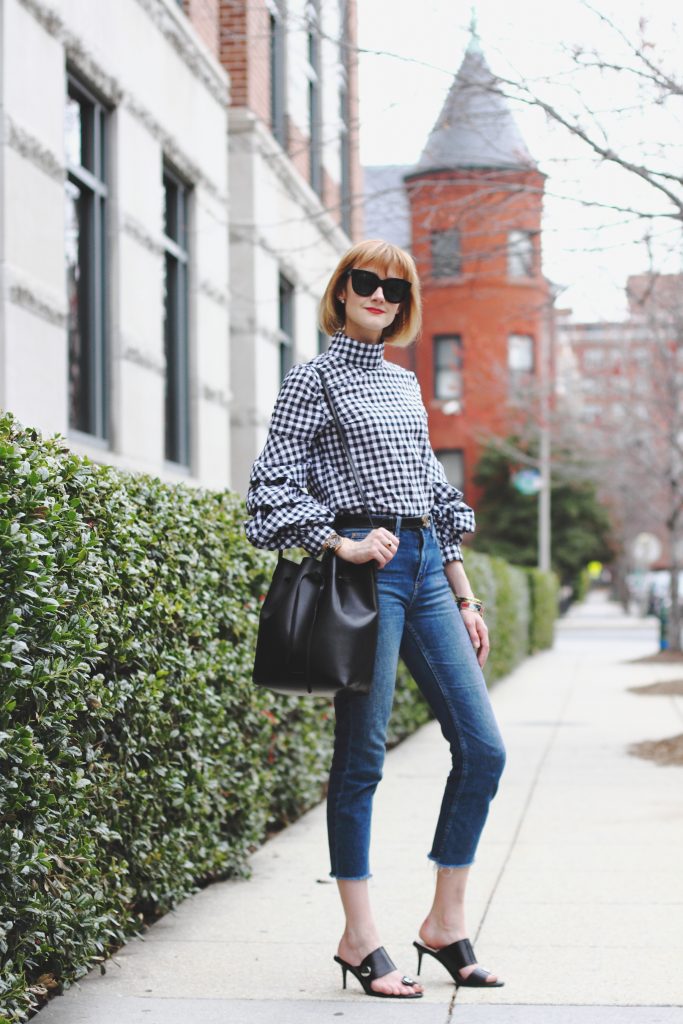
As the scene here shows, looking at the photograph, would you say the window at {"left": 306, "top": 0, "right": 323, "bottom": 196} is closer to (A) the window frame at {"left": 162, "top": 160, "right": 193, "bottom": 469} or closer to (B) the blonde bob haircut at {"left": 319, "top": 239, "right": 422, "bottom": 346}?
(A) the window frame at {"left": 162, "top": 160, "right": 193, "bottom": 469}

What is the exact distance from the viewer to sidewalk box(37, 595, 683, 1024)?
14.0ft

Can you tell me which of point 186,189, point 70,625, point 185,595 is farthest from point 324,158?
point 70,625

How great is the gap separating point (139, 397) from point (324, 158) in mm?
9279

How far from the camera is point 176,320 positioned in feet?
42.2

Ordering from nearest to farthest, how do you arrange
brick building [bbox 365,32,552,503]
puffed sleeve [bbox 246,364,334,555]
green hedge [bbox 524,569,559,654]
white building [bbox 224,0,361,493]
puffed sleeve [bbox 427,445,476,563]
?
puffed sleeve [bbox 246,364,334,555], puffed sleeve [bbox 427,445,476,563], brick building [bbox 365,32,552,503], white building [bbox 224,0,361,493], green hedge [bbox 524,569,559,654]

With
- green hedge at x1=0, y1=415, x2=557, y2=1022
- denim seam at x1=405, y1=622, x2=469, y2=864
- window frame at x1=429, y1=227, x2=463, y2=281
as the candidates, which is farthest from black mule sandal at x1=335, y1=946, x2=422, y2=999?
window frame at x1=429, y1=227, x2=463, y2=281

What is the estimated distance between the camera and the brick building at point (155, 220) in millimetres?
8984

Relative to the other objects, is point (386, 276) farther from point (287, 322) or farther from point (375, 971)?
point (287, 322)

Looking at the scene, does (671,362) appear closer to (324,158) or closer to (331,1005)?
(324,158)

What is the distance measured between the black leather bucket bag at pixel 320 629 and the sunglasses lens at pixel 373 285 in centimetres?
87

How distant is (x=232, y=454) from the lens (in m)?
15.5

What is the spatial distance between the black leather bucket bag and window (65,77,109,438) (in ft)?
21.1

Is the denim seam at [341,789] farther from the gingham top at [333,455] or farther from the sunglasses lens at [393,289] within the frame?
the sunglasses lens at [393,289]

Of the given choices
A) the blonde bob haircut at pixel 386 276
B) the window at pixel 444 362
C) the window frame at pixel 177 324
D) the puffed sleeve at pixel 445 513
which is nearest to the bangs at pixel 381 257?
the blonde bob haircut at pixel 386 276
